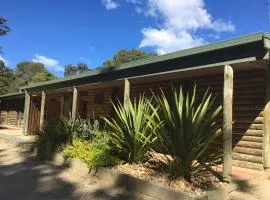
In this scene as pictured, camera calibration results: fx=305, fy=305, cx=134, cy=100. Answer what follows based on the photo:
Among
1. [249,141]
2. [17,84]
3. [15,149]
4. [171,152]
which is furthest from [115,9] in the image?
[17,84]

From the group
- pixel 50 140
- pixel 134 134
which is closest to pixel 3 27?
pixel 50 140

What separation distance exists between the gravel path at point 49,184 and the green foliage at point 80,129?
1.04 m

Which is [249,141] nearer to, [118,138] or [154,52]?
[118,138]

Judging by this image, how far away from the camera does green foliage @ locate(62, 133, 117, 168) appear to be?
662cm

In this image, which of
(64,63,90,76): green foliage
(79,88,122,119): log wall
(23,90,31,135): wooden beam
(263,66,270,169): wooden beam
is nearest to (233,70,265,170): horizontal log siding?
(263,66,270,169): wooden beam

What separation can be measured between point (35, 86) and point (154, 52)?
42.9m

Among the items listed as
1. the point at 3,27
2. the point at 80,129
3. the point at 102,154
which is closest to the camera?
the point at 102,154

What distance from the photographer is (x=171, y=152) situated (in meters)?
5.37

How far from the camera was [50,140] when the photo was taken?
8.70 m

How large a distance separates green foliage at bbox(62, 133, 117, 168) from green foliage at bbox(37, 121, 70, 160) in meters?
0.47

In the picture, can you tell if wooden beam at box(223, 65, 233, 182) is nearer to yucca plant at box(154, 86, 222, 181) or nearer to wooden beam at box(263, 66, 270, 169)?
yucca plant at box(154, 86, 222, 181)

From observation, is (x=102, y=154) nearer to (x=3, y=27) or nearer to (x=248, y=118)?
(x=248, y=118)

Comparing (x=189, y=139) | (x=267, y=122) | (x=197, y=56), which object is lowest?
(x=189, y=139)

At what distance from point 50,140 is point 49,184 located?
8.53ft
